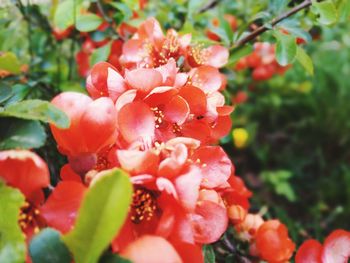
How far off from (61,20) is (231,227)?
1.75 feet

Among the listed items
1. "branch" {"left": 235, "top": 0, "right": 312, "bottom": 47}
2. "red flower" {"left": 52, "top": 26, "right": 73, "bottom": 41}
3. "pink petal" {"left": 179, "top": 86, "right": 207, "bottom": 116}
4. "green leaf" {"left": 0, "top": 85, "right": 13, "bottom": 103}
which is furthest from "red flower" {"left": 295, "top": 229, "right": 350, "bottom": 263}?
"red flower" {"left": 52, "top": 26, "right": 73, "bottom": 41}

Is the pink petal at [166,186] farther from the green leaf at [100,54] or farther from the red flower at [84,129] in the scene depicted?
the green leaf at [100,54]

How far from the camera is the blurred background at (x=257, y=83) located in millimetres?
887

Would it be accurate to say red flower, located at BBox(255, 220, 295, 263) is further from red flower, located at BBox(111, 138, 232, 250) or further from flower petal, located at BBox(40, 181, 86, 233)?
flower petal, located at BBox(40, 181, 86, 233)

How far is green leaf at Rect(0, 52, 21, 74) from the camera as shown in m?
0.78

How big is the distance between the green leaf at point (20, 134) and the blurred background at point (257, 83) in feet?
0.36

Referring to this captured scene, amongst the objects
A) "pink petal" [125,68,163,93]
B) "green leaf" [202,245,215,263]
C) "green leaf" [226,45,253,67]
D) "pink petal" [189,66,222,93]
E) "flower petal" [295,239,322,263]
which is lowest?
"flower petal" [295,239,322,263]

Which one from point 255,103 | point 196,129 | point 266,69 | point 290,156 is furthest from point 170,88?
point 255,103

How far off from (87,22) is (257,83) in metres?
1.08

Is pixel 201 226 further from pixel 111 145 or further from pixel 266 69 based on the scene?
pixel 266 69

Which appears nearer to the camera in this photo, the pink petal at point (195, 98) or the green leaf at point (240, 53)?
the pink petal at point (195, 98)

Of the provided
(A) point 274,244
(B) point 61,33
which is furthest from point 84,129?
(B) point 61,33

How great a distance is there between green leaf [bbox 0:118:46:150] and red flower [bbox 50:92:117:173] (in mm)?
34

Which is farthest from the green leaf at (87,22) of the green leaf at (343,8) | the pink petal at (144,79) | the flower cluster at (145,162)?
the green leaf at (343,8)
